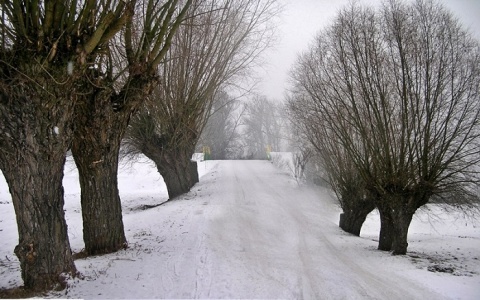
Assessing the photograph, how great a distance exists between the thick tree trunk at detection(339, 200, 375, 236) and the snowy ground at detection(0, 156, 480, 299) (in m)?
0.54

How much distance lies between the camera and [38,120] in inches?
184

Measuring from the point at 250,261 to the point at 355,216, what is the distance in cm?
637

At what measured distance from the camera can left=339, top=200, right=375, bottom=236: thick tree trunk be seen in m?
11.7

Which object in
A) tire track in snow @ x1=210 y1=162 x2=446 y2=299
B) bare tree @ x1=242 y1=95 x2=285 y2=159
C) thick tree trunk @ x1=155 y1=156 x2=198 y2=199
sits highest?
bare tree @ x1=242 y1=95 x2=285 y2=159

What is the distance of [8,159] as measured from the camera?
15.0 feet

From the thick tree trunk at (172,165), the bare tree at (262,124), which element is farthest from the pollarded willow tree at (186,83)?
the bare tree at (262,124)

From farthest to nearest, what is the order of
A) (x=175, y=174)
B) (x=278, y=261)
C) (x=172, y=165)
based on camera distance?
(x=175, y=174) < (x=172, y=165) < (x=278, y=261)

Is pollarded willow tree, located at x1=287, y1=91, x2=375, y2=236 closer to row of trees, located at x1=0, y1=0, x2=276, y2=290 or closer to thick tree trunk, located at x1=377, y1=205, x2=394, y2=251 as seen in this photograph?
thick tree trunk, located at x1=377, y1=205, x2=394, y2=251

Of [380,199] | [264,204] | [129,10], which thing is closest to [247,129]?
[264,204]

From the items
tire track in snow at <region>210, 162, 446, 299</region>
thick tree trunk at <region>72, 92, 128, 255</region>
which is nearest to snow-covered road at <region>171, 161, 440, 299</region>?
tire track in snow at <region>210, 162, 446, 299</region>

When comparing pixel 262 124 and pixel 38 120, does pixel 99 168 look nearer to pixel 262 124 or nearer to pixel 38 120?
pixel 38 120

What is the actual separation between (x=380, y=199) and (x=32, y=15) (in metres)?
8.35

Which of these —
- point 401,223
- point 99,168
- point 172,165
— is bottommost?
point 401,223

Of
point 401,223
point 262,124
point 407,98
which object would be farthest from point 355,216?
point 262,124
